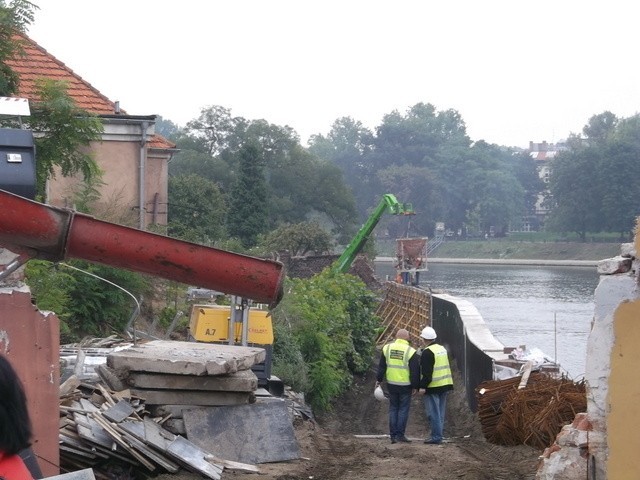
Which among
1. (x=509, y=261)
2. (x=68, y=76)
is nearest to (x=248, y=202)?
(x=68, y=76)

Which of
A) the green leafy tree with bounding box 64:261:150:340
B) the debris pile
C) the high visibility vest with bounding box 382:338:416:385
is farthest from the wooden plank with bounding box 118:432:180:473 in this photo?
the high visibility vest with bounding box 382:338:416:385

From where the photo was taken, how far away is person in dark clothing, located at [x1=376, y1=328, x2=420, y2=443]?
53.2ft

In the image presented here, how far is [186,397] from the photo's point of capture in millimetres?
12188

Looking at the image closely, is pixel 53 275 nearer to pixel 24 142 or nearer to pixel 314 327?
pixel 24 142

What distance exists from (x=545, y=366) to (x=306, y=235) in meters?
34.1

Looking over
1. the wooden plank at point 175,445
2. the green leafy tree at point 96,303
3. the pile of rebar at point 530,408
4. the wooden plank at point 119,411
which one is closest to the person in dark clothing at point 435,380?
the pile of rebar at point 530,408

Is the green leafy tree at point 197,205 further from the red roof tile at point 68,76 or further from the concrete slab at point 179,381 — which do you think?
the concrete slab at point 179,381

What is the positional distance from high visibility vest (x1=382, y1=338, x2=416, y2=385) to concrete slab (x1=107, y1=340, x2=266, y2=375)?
12.9 ft

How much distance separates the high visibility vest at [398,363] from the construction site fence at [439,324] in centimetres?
200

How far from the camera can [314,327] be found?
2200 centimetres

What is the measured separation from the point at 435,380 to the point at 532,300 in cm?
5071

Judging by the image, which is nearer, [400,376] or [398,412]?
[400,376]

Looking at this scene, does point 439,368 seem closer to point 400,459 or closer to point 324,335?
point 400,459

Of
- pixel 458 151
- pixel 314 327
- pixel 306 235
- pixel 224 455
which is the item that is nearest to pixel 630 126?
pixel 458 151
